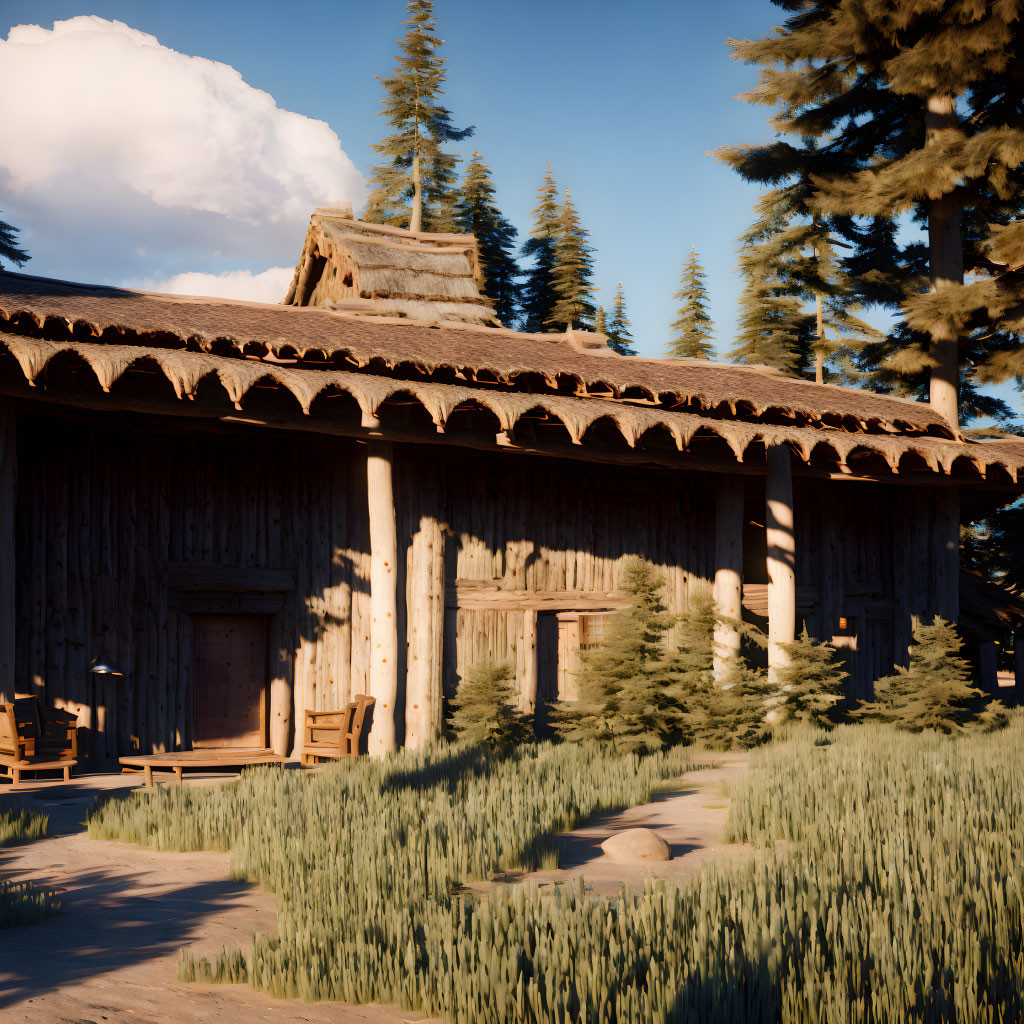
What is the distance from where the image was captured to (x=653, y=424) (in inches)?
434

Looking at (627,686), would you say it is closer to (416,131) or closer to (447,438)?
(447,438)

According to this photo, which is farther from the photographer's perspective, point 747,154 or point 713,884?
point 747,154

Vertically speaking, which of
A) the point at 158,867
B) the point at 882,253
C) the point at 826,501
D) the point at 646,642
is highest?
the point at 882,253

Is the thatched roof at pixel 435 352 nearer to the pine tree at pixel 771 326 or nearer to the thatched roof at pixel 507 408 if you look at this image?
the thatched roof at pixel 507 408

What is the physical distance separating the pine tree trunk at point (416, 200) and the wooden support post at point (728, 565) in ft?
79.1

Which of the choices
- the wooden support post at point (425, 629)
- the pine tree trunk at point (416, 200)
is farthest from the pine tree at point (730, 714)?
the pine tree trunk at point (416, 200)

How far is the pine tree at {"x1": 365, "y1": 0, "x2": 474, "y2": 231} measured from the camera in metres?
35.1

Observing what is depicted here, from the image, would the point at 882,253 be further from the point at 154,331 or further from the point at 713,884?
the point at 713,884

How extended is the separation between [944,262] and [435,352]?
435 inches

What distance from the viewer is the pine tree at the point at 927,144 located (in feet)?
53.3

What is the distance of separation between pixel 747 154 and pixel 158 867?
709 inches

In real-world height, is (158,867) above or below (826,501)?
below

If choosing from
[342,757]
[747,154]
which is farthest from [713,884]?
[747,154]

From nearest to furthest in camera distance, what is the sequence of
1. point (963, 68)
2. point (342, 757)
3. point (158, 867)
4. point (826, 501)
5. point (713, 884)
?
point (713, 884), point (158, 867), point (342, 757), point (826, 501), point (963, 68)
